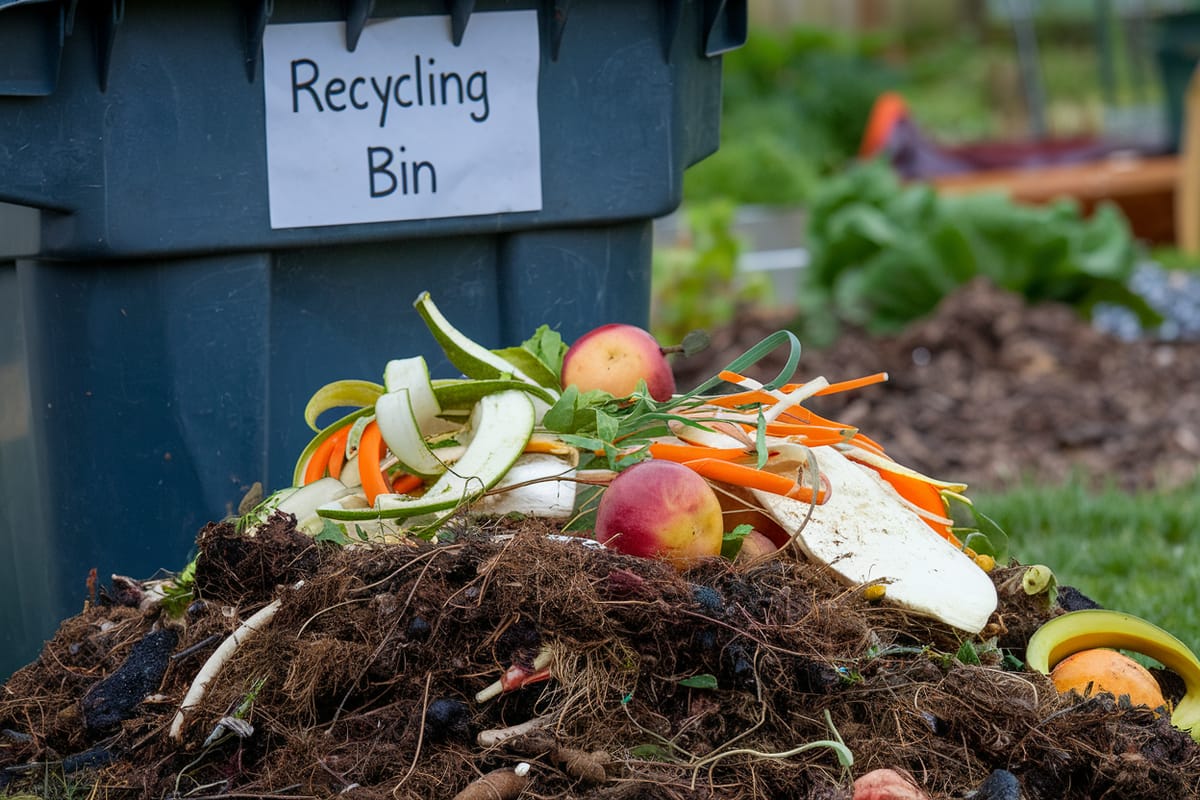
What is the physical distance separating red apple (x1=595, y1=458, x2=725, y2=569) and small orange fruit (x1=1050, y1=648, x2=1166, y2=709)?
23.8 inches

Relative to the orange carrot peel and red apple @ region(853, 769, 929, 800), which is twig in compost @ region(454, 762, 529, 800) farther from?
the orange carrot peel

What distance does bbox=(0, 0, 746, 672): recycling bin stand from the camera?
249 centimetres

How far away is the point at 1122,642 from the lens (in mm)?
2197

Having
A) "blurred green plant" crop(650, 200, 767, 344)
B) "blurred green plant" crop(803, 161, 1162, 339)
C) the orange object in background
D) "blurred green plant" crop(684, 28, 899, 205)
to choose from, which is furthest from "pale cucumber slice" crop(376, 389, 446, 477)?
"blurred green plant" crop(684, 28, 899, 205)

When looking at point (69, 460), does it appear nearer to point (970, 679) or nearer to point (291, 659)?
point (291, 659)

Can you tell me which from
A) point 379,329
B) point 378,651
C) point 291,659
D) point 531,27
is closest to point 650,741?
point 378,651

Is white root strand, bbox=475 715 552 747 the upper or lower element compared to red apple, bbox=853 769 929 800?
upper

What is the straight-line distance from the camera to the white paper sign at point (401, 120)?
263cm

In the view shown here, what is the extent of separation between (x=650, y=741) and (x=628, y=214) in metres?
1.46

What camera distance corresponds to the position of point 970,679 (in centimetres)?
190

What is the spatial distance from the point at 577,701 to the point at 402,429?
1.77ft

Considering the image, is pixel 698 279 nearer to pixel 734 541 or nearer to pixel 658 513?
pixel 734 541

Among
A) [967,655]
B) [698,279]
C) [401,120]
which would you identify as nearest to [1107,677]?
[967,655]

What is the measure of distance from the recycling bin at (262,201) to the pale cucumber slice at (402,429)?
669mm
